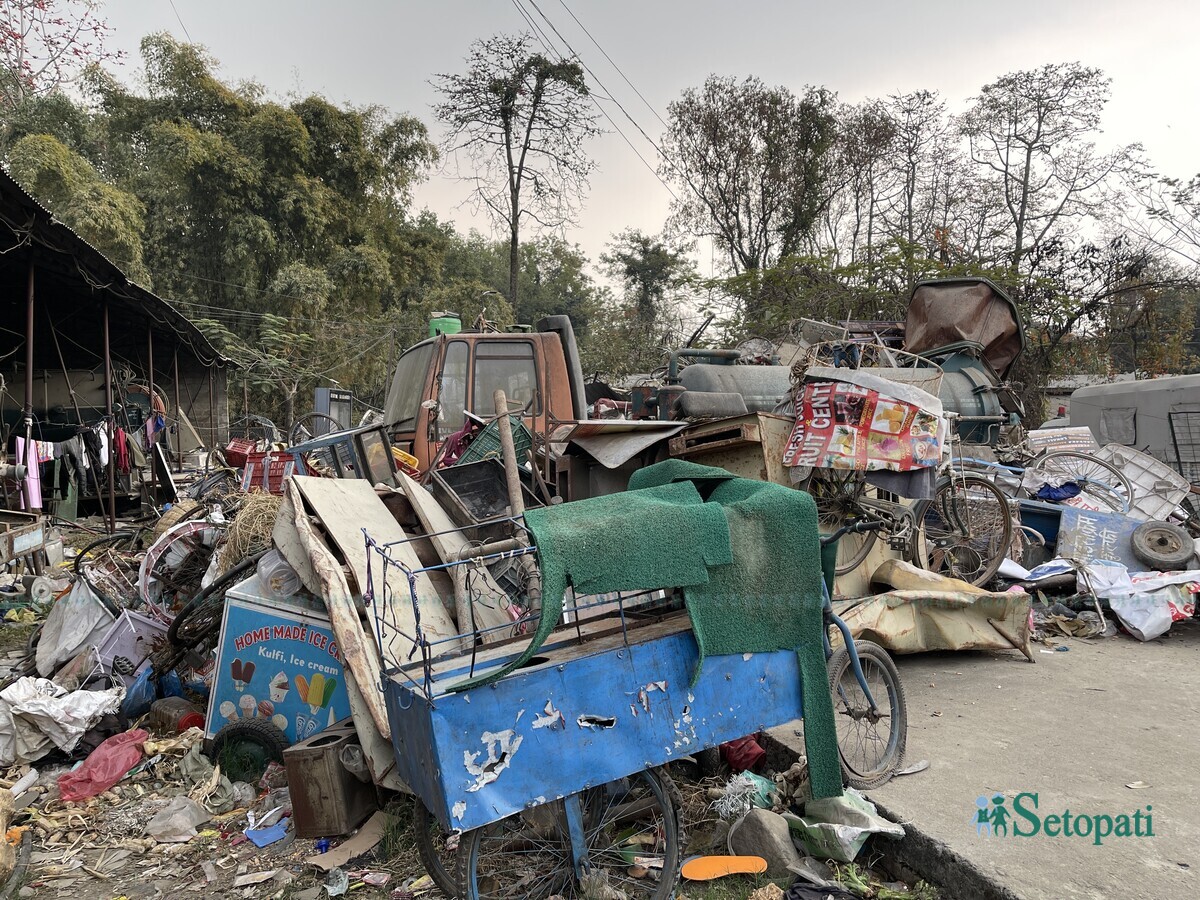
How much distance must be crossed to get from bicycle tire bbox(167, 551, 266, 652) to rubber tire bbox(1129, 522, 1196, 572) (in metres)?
6.79

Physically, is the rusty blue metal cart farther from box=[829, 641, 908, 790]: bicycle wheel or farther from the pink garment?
the pink garment

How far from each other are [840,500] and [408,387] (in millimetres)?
4092

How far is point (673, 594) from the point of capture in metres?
3.08

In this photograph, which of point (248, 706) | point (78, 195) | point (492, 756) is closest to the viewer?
point (492, 756)

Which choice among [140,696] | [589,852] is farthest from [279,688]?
[589,852]

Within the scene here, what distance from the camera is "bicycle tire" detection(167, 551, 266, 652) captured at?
4.55m

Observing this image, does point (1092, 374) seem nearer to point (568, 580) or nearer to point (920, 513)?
point (920, 513)

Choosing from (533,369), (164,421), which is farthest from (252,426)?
(533,369)

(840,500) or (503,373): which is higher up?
(503,373)

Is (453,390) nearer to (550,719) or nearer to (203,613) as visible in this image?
(203,613)

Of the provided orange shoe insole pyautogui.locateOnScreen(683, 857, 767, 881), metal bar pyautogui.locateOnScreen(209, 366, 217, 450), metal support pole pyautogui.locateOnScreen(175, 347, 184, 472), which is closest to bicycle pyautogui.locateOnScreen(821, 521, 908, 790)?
orange shoe insole pyautogui.locateOnScreen(683, 857, 767, 881)

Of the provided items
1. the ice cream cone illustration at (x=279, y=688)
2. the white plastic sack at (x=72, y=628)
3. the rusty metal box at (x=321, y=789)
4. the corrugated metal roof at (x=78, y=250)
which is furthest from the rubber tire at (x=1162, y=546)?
the corrugated metal roof at (x=78, y=250)

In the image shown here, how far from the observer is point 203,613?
4.71m

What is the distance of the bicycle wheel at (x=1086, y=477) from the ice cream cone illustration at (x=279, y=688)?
6.92 meters
